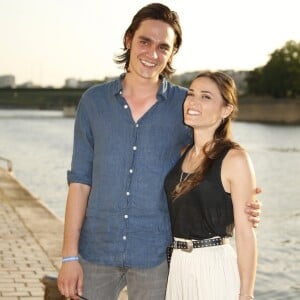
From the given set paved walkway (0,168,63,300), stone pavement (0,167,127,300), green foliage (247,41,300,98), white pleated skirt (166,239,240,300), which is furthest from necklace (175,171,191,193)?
green foliage (247,41,300,98)

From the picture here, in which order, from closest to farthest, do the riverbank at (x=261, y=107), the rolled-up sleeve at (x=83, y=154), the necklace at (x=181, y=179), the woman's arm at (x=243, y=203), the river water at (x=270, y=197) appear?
the woman's arm at (x=243, y=203) < the necklace at (x=181, y=179) < the rolled-up sleeve at (x=83, y=154) < the river water at (x=270, y=197) < the riverbank at (x=261, y=107)

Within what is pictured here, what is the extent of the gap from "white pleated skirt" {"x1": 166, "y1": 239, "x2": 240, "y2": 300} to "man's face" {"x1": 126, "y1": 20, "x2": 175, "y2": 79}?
0.75 meters

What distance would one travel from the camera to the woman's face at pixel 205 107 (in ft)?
9.05

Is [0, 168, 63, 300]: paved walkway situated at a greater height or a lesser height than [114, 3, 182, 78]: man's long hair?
lesser

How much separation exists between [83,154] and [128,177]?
0.74 feet

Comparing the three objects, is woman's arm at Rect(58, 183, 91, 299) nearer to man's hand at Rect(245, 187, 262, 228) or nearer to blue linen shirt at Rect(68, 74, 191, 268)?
blue linen shirt at Rect(68, 74, 191, 268)

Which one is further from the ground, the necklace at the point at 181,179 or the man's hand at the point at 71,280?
the necklace at the point at 181,179

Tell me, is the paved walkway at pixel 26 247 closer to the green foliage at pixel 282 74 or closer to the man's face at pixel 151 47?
the man's face at pixel 151 47

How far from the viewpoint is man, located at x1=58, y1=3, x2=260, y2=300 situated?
2811 millimetres

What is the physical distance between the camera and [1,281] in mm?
6145

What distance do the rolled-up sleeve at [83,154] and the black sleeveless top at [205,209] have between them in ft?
1.22

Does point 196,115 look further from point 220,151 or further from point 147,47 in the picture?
point 147,47

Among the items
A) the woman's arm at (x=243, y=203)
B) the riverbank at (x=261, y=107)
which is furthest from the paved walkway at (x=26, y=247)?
the riverbank at (x=261, y=107)

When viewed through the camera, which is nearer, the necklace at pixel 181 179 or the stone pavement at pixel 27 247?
the necklace at pixel 181 179
